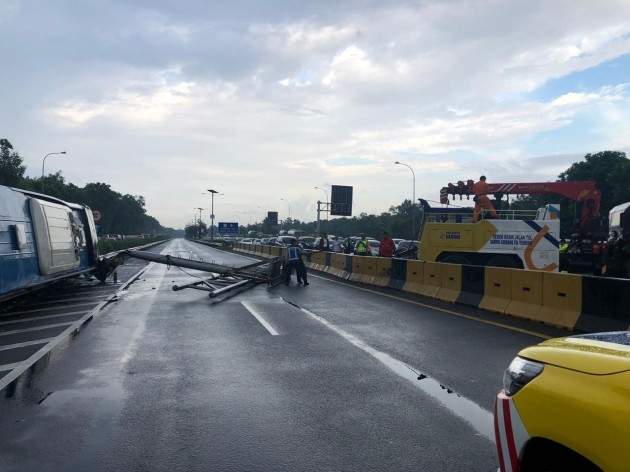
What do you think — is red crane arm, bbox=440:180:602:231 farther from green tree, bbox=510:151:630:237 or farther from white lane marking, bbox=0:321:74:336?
green tree, bbox=510:151:630:237

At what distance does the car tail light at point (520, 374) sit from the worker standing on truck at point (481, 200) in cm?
1495

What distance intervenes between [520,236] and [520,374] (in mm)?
14822

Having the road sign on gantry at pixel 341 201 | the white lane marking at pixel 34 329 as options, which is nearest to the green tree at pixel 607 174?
the road sign on gantry at pixel 341 201

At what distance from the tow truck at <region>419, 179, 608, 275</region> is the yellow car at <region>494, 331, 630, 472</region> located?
14362 millimetres

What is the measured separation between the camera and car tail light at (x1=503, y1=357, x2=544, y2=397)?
2699mm

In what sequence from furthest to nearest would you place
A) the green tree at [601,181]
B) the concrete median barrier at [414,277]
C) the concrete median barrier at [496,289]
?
the green tree at [601,181] → the concrete median barrier at [414,277] → the concrete median barrier at [496,289]

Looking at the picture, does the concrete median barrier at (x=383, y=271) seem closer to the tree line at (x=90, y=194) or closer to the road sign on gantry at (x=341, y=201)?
the tree line at (x=90, y=194)

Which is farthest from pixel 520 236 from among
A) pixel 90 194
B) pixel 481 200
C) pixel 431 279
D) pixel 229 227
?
pixel 90 194

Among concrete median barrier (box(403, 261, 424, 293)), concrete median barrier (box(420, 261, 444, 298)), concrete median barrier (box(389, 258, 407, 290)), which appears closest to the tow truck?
concrete median barrier (box(389, 258, 407, 290))

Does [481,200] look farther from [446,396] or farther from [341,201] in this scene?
[341,201]

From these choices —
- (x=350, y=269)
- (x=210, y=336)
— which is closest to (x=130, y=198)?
(x=350, y=269)

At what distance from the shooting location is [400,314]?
451 inches

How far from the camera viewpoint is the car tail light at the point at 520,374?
8.86 feet

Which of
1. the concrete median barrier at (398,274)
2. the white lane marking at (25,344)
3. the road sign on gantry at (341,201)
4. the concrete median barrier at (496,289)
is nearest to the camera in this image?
the white lane marking at (25,344)
